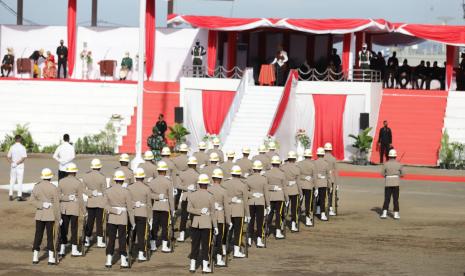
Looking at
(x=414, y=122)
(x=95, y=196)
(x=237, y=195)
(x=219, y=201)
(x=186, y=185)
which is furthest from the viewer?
(x=414, y=122)

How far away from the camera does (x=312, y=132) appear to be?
43281 millimetres

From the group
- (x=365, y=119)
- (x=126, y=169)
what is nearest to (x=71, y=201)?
(x=126, y=169)

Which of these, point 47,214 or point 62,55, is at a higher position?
point 62,55

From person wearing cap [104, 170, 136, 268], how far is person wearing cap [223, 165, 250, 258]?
6.64 ft

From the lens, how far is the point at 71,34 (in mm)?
48562

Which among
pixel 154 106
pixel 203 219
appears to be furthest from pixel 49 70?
pixel 203 219

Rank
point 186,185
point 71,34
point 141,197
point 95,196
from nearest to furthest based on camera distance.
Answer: point 141,197 → point 95,196 → point 186,185 → point 71,34

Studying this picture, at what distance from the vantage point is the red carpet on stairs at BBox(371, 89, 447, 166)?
4225 cm

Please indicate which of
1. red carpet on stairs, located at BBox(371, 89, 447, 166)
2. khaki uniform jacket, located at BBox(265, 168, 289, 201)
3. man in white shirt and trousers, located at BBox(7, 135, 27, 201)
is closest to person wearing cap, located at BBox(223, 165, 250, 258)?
khaki uniform jacket, located at BBox(265, 168, 289, 201)

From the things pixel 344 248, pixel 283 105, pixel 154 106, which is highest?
pixel 283 105

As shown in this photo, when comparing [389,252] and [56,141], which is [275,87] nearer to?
[56,141]

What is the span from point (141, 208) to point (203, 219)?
5.27 feet

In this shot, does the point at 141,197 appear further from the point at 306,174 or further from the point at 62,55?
the point at 62,55

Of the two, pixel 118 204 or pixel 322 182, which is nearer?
pixel 118 204
